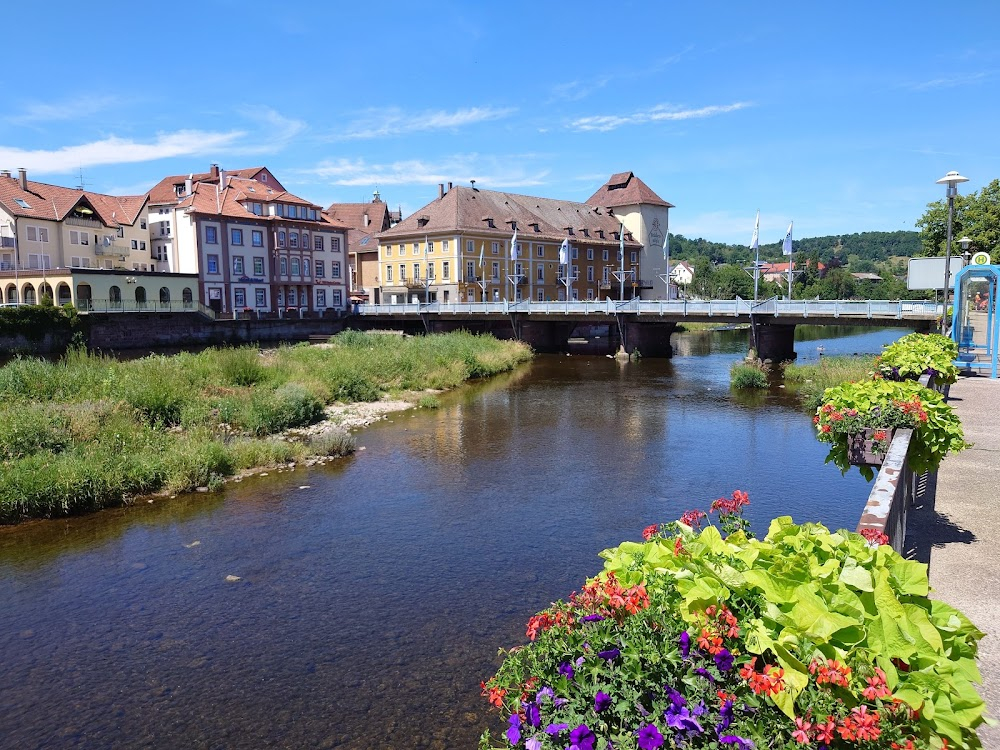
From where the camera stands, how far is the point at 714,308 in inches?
1697

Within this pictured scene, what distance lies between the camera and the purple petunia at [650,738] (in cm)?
276

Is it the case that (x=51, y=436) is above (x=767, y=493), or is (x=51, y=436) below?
above

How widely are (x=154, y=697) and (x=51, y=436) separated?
10.5 metres

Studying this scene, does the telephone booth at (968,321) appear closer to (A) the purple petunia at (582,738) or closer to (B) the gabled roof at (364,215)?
(A) the purple petunia at (582,738)

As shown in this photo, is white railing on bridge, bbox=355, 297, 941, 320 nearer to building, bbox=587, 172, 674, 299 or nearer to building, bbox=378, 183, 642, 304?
building, bbox=378, 183, 642, 304

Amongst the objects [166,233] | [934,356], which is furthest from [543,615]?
[166,233]

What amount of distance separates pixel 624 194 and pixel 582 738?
81322 millimetres

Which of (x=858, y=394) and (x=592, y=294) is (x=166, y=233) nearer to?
(x=592, y=294)

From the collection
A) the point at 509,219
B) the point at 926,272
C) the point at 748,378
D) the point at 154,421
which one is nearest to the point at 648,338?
the point at 748,378

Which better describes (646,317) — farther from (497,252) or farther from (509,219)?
(509,219)

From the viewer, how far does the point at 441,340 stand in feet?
141

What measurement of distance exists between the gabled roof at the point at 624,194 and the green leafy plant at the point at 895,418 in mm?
72697

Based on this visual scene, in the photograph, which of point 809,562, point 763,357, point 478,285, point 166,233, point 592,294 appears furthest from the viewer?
point 592,294

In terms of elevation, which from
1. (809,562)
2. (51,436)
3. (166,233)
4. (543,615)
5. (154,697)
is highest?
(166,233)
